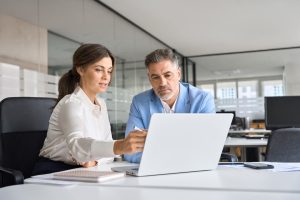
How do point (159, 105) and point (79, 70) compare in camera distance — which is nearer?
point (79, 70)

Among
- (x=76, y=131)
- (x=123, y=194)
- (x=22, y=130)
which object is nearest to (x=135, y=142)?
(x=123, y=194)

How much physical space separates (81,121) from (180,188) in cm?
72

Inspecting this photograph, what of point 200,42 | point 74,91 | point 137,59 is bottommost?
point 74,91

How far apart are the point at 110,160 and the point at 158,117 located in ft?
2.76

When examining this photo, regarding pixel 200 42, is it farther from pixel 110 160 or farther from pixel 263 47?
pixel 110 160

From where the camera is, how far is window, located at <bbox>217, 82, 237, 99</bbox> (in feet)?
38.1

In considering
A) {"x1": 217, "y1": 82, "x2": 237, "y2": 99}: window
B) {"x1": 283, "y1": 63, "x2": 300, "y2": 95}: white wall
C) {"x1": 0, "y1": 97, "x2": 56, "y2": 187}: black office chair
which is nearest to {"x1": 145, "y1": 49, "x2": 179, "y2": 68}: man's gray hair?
{"x1": 0, "y1": 97, "x2": 56, "y2": 187}: black office chair

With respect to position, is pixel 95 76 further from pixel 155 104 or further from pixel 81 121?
pixel 155 104

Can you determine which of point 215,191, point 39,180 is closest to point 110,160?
point 39,180

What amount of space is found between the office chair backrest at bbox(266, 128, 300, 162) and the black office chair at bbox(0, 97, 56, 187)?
60.4 inches

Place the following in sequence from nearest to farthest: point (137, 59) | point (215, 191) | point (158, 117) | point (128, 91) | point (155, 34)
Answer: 1. point (215, 191)
2. point (158, 117)
3. point (128, 91)
4. point (137, 59)
5. point (155, 34)

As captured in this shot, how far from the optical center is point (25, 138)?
1991mm

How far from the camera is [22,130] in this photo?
1987mm

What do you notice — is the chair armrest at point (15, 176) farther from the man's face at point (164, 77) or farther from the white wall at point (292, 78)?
the white wall at point (292, 78)
